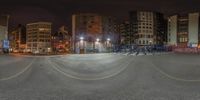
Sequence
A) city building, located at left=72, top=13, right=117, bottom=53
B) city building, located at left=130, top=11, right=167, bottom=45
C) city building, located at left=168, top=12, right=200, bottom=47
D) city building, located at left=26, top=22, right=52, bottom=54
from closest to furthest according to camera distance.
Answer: city building, located at left=26, top=22, right=52, bottom=54
city building, located at left=72, top=13, right=117, bottom=53
city building, located at left=168, top=12, right=200, bottom=47
city building, located at left=130, top=11, right=167, bottom=45

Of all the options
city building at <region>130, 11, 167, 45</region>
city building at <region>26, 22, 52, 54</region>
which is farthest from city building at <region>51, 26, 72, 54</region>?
city building at <region>130, 11, 167, 45</region>

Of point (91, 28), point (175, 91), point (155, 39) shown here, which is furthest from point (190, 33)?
point (175, 91)

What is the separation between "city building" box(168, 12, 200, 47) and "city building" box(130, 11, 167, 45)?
16.8 m

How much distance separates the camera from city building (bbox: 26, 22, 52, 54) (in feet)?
289

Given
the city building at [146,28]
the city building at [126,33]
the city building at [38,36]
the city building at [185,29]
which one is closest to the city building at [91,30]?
the city building at [38,36]

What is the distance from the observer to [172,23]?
418 ft

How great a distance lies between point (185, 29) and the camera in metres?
120

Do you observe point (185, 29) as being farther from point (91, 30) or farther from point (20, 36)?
point (20, 36)

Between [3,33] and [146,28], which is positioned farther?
[146,28]

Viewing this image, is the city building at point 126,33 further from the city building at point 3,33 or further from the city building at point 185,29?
the city building at point 3,33

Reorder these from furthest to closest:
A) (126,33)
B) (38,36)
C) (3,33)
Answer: (126,33)
(38,36)
(3,33)

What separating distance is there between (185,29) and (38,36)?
62.5 metres

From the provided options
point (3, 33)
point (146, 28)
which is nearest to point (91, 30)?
point (3, 33)

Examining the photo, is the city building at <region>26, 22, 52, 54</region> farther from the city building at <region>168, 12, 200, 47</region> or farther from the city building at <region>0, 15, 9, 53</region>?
the city building at <region>168, 12, 200, 47</region>
